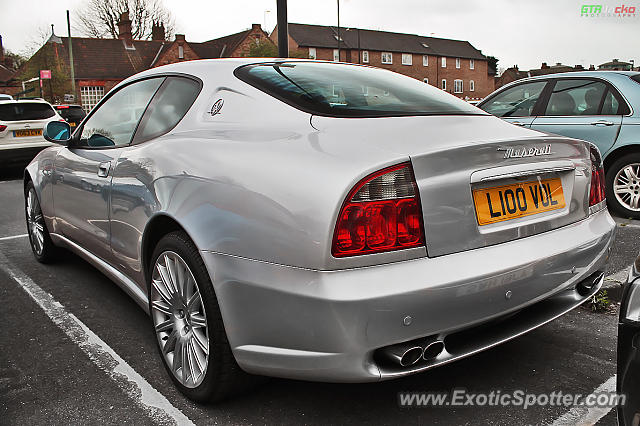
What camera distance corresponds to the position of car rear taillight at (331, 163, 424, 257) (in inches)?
75.9

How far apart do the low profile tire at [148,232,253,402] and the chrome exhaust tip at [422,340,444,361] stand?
75 centimetres

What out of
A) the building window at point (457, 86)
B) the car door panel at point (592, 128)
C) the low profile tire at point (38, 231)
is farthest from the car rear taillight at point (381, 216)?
the building window at point (457, 86)

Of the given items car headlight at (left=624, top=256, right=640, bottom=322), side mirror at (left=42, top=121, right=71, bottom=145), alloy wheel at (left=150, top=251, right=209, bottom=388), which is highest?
side mirror at (left=42, top=121, right=71, bottom=145)

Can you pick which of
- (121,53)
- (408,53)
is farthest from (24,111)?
(408,53)

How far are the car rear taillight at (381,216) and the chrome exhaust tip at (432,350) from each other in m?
0.35

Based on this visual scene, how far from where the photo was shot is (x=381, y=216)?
6.47ft

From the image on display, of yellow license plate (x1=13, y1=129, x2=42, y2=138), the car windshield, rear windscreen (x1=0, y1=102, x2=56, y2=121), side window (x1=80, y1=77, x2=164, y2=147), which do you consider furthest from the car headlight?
rear windscreen (x1=0, y1=102, x2=56, y2=121)

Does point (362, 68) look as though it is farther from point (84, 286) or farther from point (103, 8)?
point (103, 8)

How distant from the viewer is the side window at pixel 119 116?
128 inches

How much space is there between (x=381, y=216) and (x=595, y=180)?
1.29 m

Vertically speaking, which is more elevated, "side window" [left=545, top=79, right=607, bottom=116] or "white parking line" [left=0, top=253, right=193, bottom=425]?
"side window" [left=545, top=79, right=607, bottom=116]

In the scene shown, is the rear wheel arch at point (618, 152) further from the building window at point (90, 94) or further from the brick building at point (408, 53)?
the brick building at point (408, 53)

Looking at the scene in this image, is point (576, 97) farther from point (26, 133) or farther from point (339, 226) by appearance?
point (26, 133)

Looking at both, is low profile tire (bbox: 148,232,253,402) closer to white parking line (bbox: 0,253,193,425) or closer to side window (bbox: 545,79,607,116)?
white parking line (bbox: 0,253,193,425)
